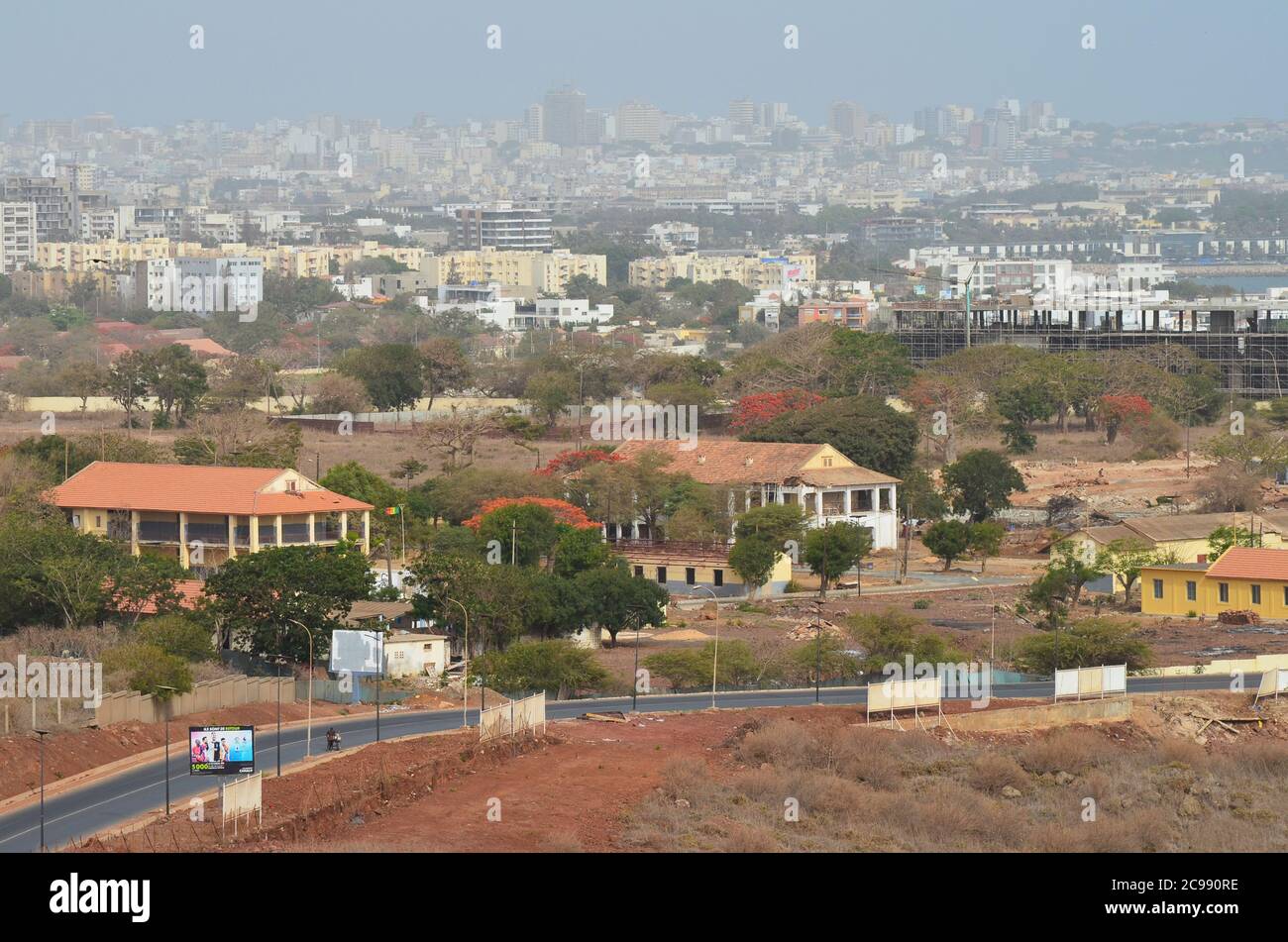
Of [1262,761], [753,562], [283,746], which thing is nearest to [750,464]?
[753,562]

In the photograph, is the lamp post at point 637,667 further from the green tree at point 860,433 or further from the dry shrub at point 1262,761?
the green tree at point 860,433

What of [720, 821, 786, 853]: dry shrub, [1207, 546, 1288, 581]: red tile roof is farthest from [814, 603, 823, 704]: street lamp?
[720, 821, 786, 853]: dry shrub

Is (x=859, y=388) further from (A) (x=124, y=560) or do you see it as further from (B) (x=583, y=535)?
(A) (x=124, y=560)

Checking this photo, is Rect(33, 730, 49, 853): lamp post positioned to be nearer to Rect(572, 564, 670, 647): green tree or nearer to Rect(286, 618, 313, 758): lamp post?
Result: Rect(286, 618, 313, 758): lamp post

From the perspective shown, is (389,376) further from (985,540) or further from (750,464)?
(985,540)

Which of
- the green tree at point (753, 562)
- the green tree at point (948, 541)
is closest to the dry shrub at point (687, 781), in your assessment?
the green tree at point (753, 562)

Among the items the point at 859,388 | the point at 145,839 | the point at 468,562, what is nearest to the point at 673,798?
the point at 145,839
